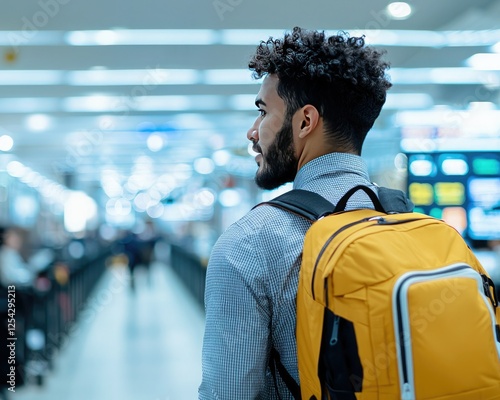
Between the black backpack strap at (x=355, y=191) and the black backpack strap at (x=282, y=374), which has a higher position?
the black backpack strap at (x=355, y=191)

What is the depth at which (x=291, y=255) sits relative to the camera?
117cm

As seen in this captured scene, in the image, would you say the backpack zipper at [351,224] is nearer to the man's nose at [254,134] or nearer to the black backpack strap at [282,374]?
the black backpack strap at [282,374]

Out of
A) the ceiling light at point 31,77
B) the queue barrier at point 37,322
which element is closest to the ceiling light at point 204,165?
the queue barrier at point 37,322

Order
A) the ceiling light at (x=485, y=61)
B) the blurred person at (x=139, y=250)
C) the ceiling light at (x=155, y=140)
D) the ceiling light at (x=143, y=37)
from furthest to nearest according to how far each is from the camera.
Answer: the blurred person at (x=139, y=250) → the ceiling light at (x=155, y=140) → the ceiling light at (x=485, y=61) → the ceiling light at (x=143, y=37)

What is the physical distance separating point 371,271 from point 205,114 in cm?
973

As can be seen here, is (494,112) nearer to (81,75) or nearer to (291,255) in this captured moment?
(81,75)

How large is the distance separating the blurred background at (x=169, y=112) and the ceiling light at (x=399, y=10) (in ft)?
0.07

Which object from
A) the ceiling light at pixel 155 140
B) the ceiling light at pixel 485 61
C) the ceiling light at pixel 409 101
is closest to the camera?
the ceiling light at pixel 485 61

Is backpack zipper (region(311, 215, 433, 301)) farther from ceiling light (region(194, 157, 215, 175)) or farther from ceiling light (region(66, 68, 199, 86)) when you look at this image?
ceiling light (region(194, 157, 215, 175))

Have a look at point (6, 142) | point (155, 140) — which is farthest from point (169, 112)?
point (6, 142)

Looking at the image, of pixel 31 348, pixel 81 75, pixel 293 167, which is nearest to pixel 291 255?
pixel 293 167

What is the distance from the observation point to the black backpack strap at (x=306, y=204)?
119 cm

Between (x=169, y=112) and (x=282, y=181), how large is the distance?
915cm

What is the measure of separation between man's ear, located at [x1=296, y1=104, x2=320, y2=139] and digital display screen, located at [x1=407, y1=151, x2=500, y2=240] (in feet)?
16.2
